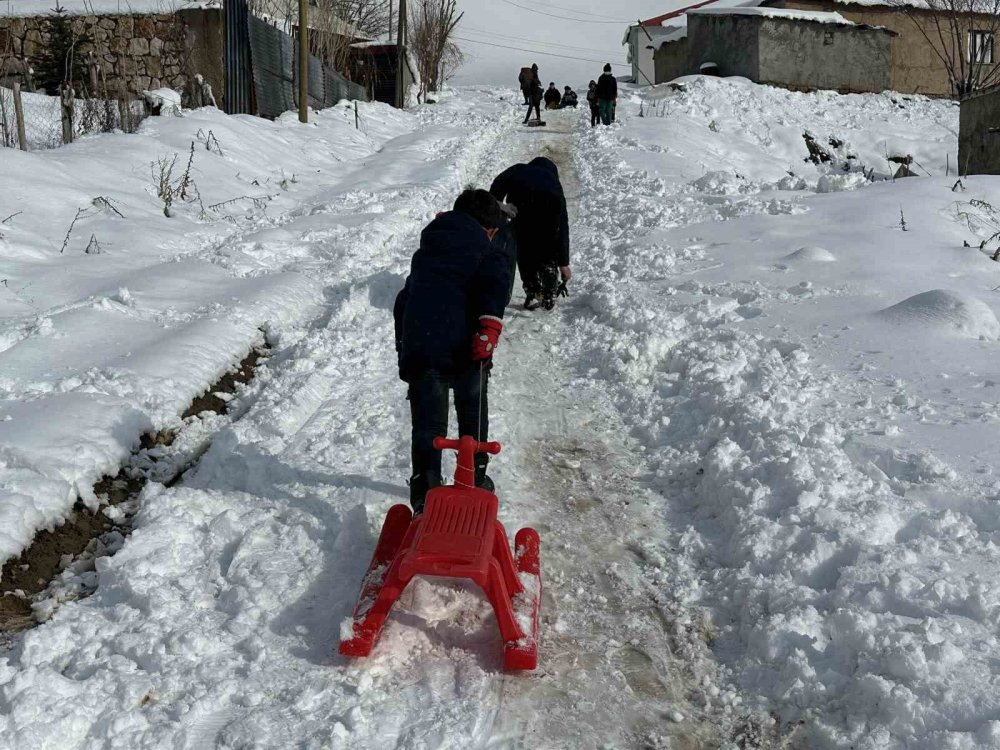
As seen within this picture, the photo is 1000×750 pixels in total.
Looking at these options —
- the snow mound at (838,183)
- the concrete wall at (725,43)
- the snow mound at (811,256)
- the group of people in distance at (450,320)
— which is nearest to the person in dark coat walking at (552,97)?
the concrete wall at (725,43)

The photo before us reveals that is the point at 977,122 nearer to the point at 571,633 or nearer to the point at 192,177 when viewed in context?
the point at 192,177

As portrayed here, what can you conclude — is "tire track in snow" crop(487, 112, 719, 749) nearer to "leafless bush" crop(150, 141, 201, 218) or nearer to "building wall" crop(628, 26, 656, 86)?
"leafless bush" crop(150, 141, 201, 218)

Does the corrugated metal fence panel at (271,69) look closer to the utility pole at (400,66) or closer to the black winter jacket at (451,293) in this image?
the utility pole at (400,66)

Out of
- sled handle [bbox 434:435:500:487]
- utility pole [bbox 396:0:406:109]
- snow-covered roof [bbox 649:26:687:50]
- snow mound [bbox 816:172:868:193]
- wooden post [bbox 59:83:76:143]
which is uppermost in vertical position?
snow-covered roof [bbox 649:26:687:50]

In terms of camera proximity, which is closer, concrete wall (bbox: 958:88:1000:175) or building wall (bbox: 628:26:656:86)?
concrete wall (bbox: 958:88:1000:175)

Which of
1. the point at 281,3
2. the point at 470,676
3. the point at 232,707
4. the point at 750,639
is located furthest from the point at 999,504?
the point at 281,3

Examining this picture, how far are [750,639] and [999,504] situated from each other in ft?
4.52

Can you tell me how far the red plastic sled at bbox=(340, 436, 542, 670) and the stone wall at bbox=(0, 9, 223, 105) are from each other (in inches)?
705

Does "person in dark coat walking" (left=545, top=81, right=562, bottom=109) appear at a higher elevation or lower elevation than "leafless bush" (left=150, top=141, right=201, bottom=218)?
higher

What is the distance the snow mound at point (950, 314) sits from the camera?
Result: 604 cm

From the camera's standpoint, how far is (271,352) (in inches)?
267

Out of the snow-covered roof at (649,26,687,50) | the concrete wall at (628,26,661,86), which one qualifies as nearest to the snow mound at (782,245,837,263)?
the snow-covered roof at (649,26,687,50)

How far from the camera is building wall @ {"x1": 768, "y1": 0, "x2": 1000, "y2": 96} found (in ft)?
108

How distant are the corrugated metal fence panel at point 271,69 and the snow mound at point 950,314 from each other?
1484 centimetres
